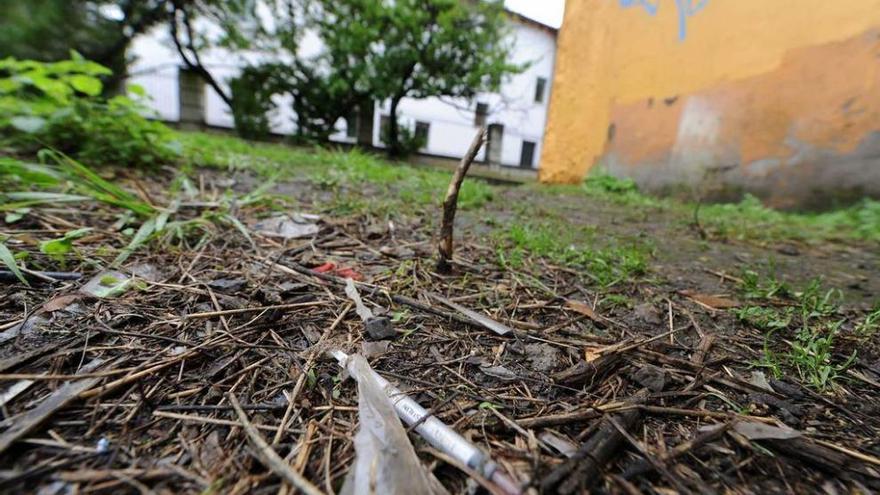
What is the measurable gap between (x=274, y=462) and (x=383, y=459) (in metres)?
0.17

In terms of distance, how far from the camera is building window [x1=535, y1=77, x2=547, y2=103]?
1602 cm

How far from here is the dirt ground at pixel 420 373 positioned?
0.61 m

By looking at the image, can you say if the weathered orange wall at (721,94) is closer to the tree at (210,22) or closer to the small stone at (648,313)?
the small stone at (648,313)

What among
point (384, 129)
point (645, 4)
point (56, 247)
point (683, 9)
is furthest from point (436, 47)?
point (56, 247)

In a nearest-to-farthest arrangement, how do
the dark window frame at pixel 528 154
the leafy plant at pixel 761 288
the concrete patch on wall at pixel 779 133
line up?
the leafy plant at pixel 761 288
the concrete patch on wall at pixel 779 133
the dark window frame at pixel 528 154

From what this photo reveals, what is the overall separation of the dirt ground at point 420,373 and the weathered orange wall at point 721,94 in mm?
2898

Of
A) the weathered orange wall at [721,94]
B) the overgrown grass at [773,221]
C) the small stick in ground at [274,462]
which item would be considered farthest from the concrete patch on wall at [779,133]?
the small stick in ground at [274,462]

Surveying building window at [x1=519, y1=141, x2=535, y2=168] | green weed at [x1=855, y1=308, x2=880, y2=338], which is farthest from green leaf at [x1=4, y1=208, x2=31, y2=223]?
building window at [x1=519, y1=141, x2=535, y2=168]

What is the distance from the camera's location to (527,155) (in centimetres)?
1669

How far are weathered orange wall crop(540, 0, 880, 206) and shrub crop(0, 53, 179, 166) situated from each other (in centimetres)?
466

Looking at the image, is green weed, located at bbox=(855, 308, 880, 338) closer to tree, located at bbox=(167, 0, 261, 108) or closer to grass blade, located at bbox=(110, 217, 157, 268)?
grass blade, located at bbox=(110, 217, 157, 268)

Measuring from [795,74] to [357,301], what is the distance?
4634 mm

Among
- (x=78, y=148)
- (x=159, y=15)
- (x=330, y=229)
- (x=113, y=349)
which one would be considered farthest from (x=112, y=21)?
(x=113, y=349)

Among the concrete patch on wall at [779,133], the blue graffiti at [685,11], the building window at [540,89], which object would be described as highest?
the building window at [540,89]
